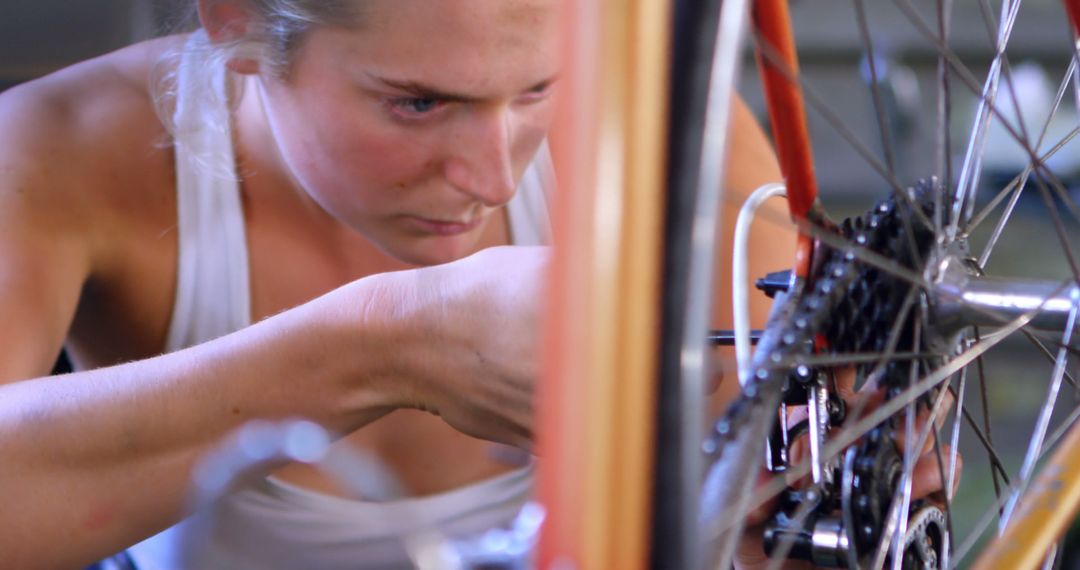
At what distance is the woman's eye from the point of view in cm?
64

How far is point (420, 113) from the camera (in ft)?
2.11

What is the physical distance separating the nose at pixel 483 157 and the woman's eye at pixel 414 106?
0.02 m

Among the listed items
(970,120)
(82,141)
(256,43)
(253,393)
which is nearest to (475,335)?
(253,393)

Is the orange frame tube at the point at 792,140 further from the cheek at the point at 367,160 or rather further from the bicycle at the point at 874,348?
the cheek at the point at 367,160

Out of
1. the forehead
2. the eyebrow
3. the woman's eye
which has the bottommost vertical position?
the woman's eye

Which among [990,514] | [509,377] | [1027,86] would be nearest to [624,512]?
[509,377]

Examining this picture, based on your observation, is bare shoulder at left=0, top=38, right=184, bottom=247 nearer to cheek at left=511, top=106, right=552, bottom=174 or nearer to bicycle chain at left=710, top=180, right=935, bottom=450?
cheek at left=511, top=106, right=552, bottom=174

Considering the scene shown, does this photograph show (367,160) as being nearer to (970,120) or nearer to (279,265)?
(279,265)

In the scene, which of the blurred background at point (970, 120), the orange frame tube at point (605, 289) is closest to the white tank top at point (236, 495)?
the orange frame tube at point (605, 289)

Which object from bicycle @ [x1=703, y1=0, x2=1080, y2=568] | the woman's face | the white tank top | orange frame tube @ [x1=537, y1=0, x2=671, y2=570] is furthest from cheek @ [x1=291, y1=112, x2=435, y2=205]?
orange frame tube @ [x1=537, y1=0, x2=671, y2=570]

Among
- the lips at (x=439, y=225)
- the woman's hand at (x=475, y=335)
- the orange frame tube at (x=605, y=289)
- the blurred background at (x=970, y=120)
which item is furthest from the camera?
the blurred background at (x=970, y=120)

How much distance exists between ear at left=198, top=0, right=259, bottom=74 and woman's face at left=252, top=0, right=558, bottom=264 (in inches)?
0.7

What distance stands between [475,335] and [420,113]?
0.77 ft

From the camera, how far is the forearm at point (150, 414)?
492 mm
